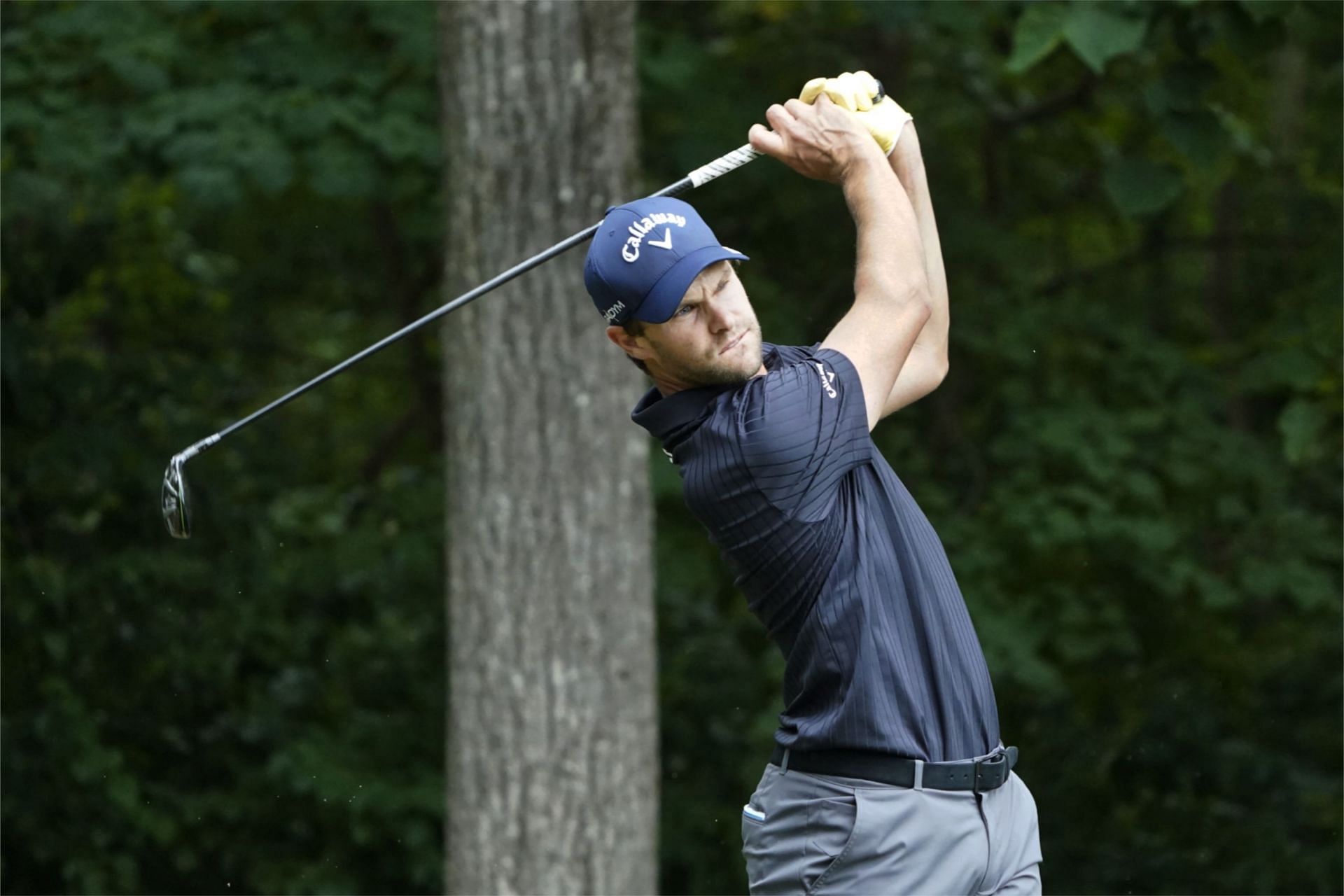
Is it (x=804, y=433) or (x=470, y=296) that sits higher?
(x=470, y=296)

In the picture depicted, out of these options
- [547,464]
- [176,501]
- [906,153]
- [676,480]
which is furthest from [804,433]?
[676,480]

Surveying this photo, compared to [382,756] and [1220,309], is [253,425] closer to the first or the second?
[382,756]

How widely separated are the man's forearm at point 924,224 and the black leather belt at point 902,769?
76 centimetres

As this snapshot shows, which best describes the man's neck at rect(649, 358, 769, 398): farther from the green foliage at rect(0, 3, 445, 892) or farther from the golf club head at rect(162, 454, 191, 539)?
the green foliage at rect(0, 3, 445, 892)

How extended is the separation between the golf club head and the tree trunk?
4.38ft

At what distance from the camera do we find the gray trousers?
2.38 m

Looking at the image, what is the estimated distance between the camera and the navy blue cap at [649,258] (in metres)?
2.39

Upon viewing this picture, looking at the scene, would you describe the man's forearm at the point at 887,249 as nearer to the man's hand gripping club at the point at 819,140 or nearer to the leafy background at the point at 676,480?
the man's hand gripping club at the point at 819,140

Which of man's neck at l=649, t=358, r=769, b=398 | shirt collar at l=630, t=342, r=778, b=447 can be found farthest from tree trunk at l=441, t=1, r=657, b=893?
shirt collar at l=630, t=342, r=778, b=447

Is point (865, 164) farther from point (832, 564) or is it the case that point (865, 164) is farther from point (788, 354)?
point (832, 564)

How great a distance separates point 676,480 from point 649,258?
3.27 meters

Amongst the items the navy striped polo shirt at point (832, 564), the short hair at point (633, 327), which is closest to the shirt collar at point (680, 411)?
the navy striped polo shirt at point (832, 564)

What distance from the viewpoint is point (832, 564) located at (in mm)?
2381

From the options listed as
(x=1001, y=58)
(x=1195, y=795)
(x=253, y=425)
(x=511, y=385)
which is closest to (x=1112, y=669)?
(x=1195, y=795)
